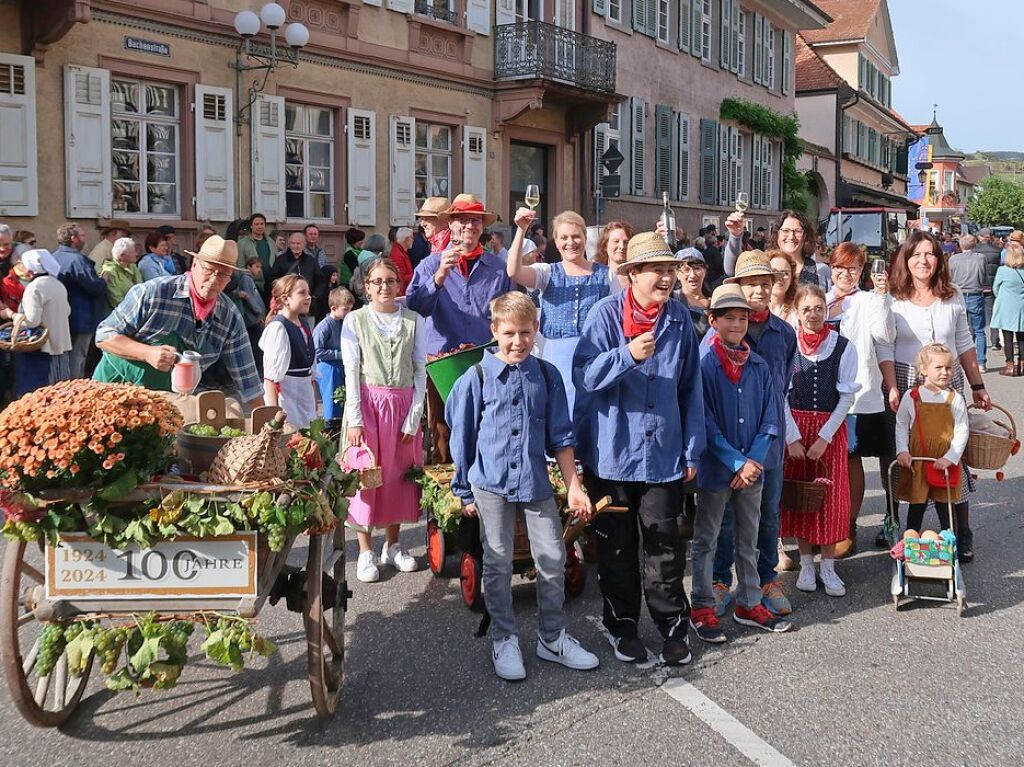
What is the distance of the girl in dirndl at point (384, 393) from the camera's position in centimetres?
627

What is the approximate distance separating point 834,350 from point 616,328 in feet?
5.50

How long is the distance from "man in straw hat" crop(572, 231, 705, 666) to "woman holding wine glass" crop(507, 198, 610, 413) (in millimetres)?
1391

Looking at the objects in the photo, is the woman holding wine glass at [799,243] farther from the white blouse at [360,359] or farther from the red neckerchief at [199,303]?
the red neckerchief at [199,303]

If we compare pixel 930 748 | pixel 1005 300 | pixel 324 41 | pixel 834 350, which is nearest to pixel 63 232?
pixel 324 41

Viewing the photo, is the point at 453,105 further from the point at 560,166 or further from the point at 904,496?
the point at 904,496

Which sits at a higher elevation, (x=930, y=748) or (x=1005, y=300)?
(x=1005, y=300)

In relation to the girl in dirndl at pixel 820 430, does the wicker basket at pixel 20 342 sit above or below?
above

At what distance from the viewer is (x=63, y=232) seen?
11078 millimetres

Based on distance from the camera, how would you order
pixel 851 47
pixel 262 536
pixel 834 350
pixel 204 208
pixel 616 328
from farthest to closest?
pixel 851 47, pixel 204 208, pixel 834 350, pixel 616 328, pixel 262 536

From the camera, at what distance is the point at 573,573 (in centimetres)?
589

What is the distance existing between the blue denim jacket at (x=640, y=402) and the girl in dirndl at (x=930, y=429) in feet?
6.13

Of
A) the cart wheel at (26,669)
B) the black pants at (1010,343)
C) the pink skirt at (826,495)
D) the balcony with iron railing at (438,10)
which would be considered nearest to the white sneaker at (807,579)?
Result: the pink skirt at (826,495)

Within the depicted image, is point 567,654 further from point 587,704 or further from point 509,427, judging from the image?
point 509,427

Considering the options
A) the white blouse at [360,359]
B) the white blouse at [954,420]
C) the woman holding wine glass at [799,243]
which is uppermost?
the woman holding wine glass at [799,243]
